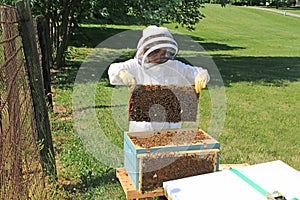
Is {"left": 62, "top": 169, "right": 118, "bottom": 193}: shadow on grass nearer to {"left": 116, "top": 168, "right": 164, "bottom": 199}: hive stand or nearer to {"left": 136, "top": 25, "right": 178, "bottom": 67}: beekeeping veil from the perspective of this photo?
{"left": 116, "top": 168, "right": 164, "bottom": 199}: hive stand

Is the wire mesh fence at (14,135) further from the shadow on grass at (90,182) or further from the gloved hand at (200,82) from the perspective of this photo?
the gloved hand at (200,82)

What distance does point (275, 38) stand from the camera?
78.6 feet

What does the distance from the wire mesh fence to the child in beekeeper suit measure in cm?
86

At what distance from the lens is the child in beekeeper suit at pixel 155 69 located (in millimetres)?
3369

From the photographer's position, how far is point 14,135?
2.95 metres

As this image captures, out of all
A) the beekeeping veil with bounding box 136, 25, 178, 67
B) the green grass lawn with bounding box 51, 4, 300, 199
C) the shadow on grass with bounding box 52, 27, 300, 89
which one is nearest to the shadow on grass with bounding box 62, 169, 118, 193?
the green grass lawn with bounding box 51, 4, 300, 199

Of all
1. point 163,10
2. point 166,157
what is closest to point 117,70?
point 166,157

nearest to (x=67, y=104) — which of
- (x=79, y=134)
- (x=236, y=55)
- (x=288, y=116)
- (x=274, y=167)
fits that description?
(x=79, y=134)

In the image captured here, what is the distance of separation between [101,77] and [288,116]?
4.73 meters

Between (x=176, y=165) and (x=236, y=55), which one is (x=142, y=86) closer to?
(x=176, y=165)

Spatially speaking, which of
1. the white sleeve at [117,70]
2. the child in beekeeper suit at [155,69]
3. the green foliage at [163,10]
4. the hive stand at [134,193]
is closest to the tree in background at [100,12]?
the green foliage at [163,10]

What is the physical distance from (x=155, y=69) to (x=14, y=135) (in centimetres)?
141

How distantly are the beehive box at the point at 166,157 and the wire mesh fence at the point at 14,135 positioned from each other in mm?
874

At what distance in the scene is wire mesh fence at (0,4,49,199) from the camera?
2.63 meters
